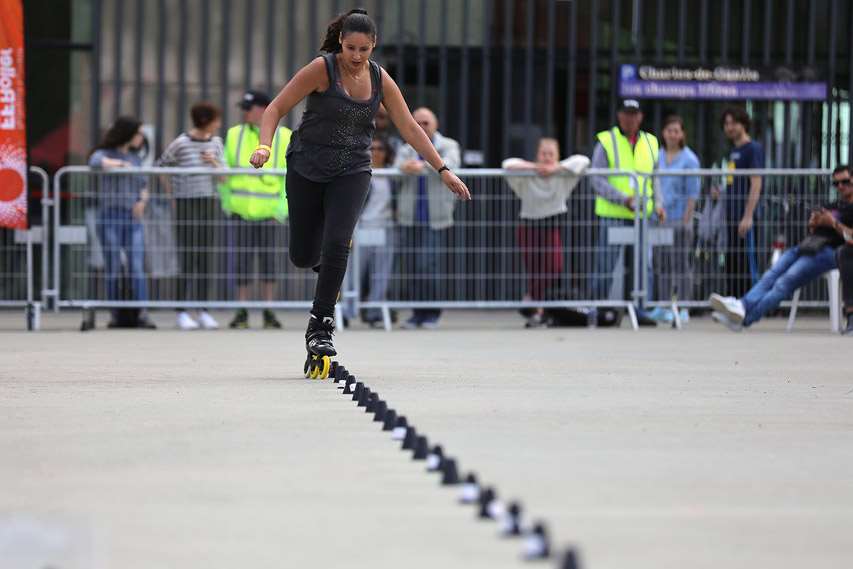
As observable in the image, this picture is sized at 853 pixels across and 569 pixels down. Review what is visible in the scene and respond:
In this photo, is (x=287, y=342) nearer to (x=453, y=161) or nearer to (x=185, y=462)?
(x=453, y=161)

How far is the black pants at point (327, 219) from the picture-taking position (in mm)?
8781

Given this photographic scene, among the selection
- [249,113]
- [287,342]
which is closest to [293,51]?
[249,113]

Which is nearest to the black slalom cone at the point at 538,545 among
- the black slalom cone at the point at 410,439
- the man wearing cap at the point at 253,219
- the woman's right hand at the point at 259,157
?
the black slalom cone at the point at 410,439

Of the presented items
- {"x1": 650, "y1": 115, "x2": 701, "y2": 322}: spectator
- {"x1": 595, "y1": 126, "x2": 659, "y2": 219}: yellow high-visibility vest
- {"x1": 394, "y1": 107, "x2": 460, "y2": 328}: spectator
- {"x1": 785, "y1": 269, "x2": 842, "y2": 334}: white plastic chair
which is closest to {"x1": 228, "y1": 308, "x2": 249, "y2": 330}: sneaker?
{"x1": 394, "y1": 107, "x2": 460, "y2": 328}: spectator

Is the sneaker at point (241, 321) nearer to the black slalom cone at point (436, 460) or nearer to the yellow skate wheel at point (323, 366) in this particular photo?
the yellow skate wheel at point (323, 366)

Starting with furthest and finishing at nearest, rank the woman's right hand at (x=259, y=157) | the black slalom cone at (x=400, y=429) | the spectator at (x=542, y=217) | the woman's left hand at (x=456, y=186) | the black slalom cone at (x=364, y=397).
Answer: the spectator at (x=542, y=217) < the woman's left hand at (x=456, y=186) < the woman's right hand at (x=259, y=157) < the black slalom cone at (x=364, y=397) < the black slalom cone at (x=400, y=429)

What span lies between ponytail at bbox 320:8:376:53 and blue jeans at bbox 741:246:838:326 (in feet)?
20.2

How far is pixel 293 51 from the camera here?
1834cm

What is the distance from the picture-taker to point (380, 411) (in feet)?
22.1

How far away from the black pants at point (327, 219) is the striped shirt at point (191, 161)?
5.51 m

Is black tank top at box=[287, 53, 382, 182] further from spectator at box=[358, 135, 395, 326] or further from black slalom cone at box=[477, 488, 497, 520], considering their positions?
spectator at box=[358, 135, 395, 326]

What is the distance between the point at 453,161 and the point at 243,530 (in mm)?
10905

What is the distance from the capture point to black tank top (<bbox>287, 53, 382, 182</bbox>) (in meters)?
8.71

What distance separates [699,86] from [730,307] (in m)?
4.66
